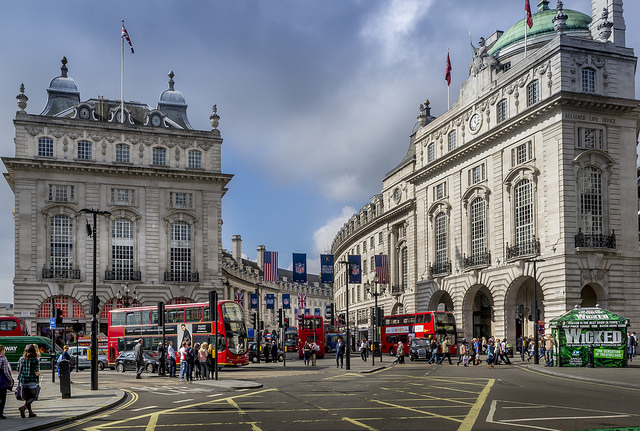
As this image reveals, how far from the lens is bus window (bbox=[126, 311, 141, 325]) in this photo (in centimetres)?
4594

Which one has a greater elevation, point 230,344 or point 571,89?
point 571,89

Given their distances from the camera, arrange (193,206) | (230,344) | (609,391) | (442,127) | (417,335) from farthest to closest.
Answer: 1. (193,206)
2. (442,127)
3. (417,335)
4. (230,344)
5. (609,391)

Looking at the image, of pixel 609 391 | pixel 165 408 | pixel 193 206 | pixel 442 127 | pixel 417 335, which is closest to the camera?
pixel 165 408

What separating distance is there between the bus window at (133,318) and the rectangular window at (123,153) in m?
25.7

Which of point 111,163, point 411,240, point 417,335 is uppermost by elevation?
point 111,163

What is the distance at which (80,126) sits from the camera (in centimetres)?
6738

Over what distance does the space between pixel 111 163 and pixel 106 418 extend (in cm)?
5317

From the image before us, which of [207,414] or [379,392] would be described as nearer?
[207,414]

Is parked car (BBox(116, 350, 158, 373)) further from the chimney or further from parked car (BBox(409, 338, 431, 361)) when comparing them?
the chimney

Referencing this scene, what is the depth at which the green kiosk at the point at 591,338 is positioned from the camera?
35.9 m

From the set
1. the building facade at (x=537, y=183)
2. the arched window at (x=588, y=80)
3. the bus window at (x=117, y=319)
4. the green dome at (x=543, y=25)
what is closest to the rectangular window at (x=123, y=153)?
the bus window at (x=117, y=319)

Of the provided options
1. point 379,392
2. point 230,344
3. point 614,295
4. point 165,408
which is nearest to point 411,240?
point 614,295

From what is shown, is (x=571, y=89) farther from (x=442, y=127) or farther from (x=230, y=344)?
(x=230, y=344)

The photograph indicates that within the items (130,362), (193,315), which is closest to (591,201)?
(193,315)
